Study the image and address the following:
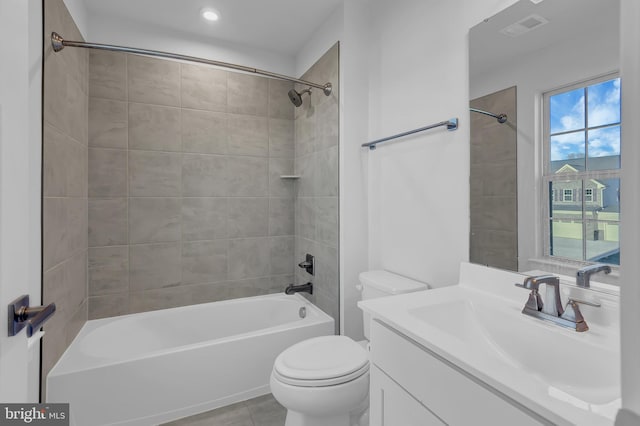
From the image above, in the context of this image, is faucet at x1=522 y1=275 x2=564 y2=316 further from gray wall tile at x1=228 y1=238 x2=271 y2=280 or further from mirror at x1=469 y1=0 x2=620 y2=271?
gray wall tile at x1=228 y1=238 x2=271 y2=280

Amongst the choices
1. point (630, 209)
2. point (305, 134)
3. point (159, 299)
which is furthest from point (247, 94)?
point (630, 209)

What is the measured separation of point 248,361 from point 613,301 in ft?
5.92

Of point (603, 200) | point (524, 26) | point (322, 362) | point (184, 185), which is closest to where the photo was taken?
point (603, 200)

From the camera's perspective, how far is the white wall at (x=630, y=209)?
11.7 inches

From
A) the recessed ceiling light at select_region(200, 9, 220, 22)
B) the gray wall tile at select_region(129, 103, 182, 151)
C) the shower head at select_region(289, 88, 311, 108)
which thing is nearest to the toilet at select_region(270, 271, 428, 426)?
the shower head at select_region(289, 88, 311, 108)

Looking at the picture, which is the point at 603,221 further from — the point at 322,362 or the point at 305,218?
the point at 305,218

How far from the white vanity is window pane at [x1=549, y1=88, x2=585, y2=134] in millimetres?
525

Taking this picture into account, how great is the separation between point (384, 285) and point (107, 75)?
2369mm

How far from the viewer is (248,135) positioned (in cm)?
264

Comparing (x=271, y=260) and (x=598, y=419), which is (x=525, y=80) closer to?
(x=598, y=419)

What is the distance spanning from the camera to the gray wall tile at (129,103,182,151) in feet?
7.43

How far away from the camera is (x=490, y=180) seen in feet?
4.31

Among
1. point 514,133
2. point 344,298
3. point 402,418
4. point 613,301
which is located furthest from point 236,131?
point 613,301

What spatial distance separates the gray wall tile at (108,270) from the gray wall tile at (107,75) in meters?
1.10
